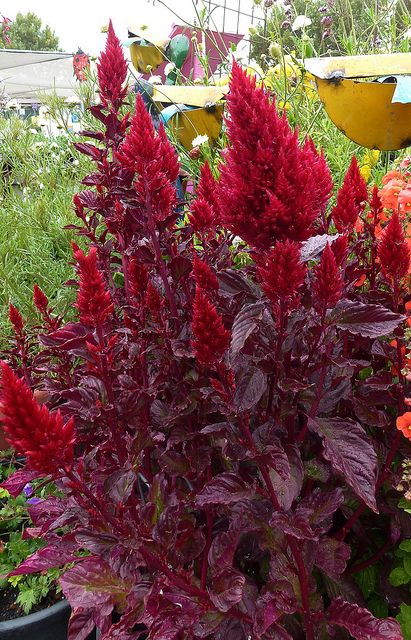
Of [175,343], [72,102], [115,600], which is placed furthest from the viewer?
[72,102]

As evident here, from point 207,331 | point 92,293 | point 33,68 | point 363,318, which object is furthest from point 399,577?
point 33,68

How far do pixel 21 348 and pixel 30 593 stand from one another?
2.37ft

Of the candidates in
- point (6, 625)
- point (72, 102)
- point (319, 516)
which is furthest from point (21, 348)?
point (72, 102)

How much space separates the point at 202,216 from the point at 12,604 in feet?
4.36

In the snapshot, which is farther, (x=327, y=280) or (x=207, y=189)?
(x=207, y=189)

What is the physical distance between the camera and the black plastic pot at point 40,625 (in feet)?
4.91

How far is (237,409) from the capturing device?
2.63 ft

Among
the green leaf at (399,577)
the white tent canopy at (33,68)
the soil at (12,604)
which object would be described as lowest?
the soil at (12,604)

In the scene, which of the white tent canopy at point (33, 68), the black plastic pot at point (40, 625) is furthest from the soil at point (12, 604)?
the white tent canopy at point (33, 68)

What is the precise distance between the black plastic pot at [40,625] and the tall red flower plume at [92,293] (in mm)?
1126

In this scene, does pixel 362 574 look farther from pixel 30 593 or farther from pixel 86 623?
pixel 30 593

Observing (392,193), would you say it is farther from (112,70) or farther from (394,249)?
(112,70)

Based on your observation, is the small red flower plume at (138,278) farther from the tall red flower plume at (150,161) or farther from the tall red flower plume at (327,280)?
the tall red flower plume at (327,280)

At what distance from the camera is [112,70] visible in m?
1.25
